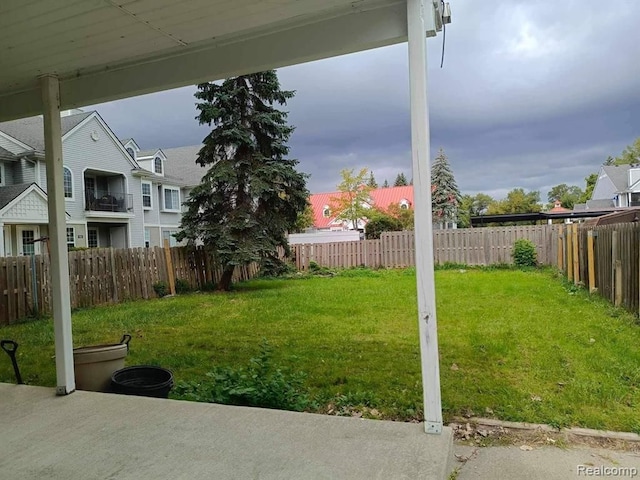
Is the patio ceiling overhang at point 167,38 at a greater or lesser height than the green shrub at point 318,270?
greater

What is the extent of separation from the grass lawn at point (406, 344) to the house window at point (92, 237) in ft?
36.0

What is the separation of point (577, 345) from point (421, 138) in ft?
11.7

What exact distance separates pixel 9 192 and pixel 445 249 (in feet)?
47.0

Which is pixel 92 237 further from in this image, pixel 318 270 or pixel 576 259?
pixel 576 259

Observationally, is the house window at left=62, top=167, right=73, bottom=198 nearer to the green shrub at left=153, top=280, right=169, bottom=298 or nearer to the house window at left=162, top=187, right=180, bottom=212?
the house window at left=162, top=187, right=180, bottom=212

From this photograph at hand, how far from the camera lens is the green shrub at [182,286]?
33.6 feet

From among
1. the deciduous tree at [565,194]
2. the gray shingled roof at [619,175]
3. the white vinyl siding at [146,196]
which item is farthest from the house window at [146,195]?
the deciduous tree at [565,194]

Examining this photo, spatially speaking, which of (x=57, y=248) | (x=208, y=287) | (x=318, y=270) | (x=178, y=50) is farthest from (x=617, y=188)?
(x=57, y=248)

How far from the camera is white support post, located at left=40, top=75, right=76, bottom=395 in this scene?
121 inches

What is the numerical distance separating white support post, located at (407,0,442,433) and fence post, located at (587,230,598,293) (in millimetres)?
6489

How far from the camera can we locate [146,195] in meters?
19.4

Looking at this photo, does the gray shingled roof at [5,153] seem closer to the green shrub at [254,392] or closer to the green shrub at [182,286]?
the green shrub at [182,286]

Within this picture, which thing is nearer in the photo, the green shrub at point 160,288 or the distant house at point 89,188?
the green shrub at point 160,288

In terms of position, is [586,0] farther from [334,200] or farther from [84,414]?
[334,200]
